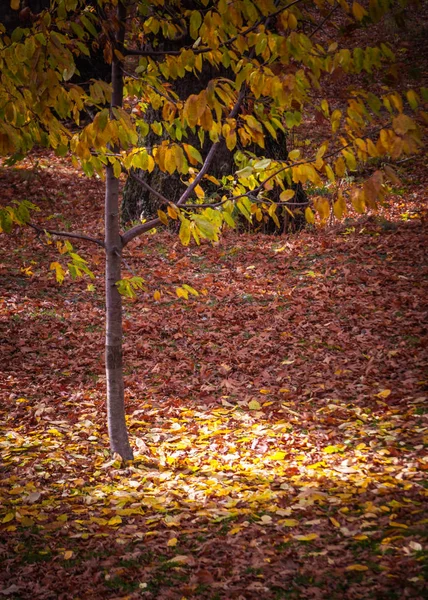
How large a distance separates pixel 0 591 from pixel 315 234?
741 cm

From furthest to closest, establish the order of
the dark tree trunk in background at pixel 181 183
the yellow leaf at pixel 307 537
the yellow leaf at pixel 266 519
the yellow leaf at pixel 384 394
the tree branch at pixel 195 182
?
the dark tree trunk in background at pixel 181 183 → the yellow leaf at pixel 384 394 → the tree branch at pixel 195 182 → the yellow leaf at pixel 266 519 → the yellow leaf at pixel 307 537

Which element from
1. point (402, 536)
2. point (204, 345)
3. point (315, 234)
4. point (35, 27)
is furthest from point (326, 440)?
point (315, 234)

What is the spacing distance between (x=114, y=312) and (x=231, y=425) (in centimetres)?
149

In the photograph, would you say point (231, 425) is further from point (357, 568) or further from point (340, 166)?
point (340, 166)

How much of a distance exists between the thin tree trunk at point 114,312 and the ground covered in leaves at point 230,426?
0.18 meters

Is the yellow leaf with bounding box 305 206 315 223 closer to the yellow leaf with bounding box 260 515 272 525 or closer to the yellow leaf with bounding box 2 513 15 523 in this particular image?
the yellow leaf with bounding box 260 515 272 525

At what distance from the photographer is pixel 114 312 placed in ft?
13.0

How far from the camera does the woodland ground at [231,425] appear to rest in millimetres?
2795

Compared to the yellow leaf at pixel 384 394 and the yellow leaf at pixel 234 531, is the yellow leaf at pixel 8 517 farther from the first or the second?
the yellow leaf at pixel 384 394

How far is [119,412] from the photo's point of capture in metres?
4.13

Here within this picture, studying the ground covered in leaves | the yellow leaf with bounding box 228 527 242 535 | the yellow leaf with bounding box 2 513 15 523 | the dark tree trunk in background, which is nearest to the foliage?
the ground covered in leaves

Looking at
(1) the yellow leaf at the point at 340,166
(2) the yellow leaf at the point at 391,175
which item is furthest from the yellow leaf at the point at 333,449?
(2) the yellow leaf at the point at 391,175

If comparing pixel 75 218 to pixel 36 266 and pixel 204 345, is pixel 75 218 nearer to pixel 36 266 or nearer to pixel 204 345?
pixel 36 266

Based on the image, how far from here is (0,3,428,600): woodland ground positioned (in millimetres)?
2795
